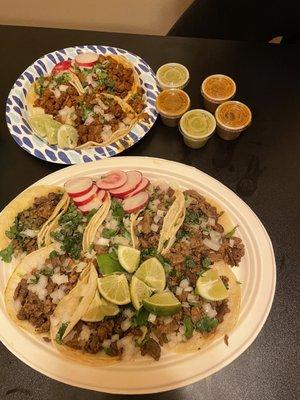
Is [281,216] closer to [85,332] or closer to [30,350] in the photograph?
[85,332]

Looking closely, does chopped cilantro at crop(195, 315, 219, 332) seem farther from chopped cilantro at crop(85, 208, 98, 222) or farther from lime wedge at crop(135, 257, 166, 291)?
chopped cilantro at crop(85, 208, 98, 222)

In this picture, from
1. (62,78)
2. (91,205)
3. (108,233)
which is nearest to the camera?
(108,233)

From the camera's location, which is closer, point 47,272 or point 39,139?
point 47,272

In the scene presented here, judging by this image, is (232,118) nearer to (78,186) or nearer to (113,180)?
(113,180)

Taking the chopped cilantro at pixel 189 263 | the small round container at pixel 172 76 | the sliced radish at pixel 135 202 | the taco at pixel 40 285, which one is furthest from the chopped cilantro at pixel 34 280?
the small round container at pixel 172 76

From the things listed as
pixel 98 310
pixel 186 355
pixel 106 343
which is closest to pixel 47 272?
pixel 98 310

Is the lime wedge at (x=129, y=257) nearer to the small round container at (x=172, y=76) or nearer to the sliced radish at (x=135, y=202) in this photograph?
the sliced radish at (x=135, y=202)
